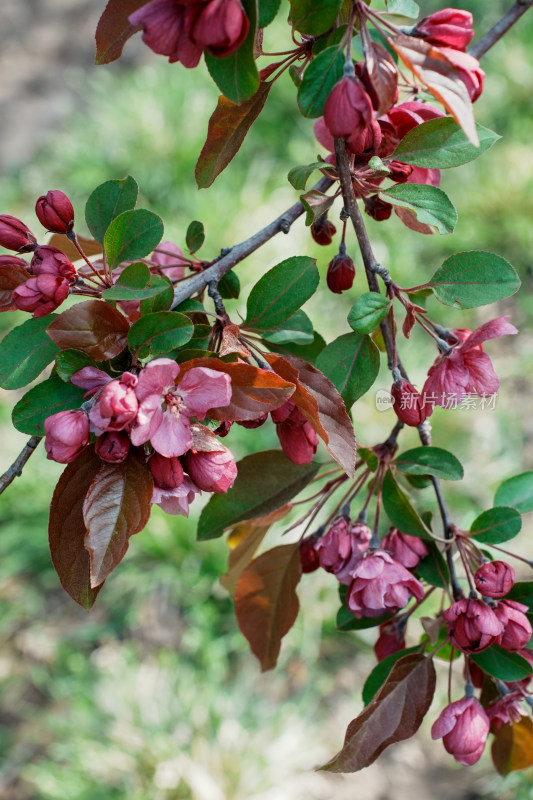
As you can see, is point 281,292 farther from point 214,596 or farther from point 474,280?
point 214,596

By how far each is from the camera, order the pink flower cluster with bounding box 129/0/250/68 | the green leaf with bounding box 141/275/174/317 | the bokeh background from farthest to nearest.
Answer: the bokeh background
the green leaf with bounding box 141/275/174/317
the pink flower cluster with bounding box 129/0/250/68

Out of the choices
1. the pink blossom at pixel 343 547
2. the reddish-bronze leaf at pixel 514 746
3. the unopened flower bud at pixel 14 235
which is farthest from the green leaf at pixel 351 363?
the reddish-bronze leaf at pixel 514 746

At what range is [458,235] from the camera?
9.11ft

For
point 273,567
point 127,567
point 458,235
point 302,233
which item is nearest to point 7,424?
point 127,567

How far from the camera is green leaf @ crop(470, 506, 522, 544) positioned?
2.05 feet

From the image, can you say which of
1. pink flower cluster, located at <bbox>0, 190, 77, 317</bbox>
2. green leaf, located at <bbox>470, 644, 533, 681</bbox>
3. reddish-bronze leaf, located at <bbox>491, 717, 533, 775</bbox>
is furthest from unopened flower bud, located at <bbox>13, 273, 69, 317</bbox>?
reddish-bronze leaf, located at <bbox>491, 717, 533, 775</bbox>

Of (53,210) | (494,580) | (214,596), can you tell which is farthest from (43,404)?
(214,596)

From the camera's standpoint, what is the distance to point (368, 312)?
52 centimetres

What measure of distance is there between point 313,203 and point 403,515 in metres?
0.26

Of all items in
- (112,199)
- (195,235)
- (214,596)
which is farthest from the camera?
(214,596)

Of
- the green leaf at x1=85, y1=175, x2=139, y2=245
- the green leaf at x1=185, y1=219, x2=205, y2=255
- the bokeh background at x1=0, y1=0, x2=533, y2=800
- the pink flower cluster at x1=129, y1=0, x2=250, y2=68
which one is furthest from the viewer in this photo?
the bokeh background at x1=0, y1=0, x2=533, y2=800

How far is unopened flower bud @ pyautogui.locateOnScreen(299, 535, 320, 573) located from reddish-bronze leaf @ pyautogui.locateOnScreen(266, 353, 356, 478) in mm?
228

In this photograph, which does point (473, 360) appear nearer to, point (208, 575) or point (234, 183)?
point (208, 575)

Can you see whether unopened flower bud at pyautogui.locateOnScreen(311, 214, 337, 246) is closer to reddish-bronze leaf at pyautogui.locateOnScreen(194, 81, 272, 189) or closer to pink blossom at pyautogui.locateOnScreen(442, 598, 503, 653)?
reddish-bronze leaf at pyautogui.locateOnScreen(194, 81, 272, 189)
